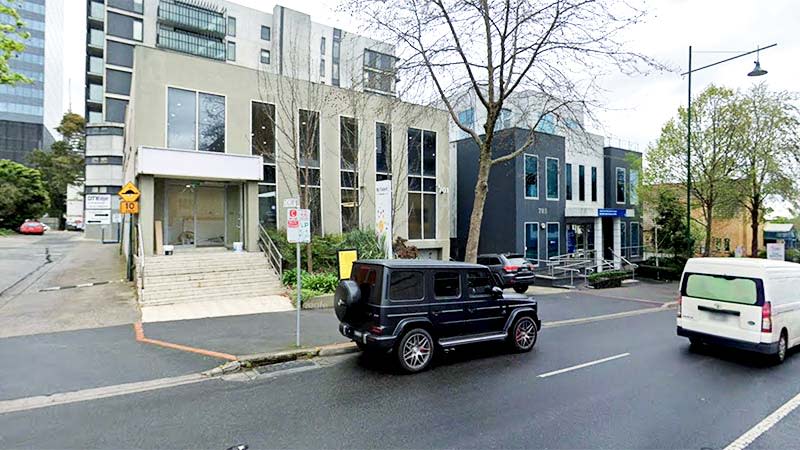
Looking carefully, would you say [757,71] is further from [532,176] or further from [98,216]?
[98,216]

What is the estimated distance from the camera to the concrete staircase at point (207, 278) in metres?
12.5

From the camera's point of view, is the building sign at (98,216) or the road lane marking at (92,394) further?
the building sign at (98,216)

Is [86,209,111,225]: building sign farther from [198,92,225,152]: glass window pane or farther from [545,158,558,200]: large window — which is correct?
[545,158,558,200]: large window

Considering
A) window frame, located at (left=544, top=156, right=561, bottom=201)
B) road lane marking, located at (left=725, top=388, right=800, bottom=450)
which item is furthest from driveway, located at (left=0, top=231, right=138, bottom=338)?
window frame, located at (left=544, top=156, right=561, bottom=201)

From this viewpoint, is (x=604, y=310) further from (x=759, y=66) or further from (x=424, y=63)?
(x=759, y=66)

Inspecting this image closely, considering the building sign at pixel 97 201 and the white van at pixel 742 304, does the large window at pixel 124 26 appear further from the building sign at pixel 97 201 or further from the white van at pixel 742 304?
the white van at pixel 742 304

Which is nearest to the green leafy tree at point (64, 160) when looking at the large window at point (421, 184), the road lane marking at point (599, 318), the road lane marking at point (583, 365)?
the large window at point (421, 184)

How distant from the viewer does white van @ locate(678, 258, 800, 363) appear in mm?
7613

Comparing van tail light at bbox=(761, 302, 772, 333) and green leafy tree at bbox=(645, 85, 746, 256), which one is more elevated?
green leafy tree at bbox=(645, 85, 746, 256)

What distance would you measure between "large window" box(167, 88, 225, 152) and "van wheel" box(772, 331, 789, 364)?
16776 millimetres

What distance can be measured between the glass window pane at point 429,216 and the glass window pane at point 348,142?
4.45 metres

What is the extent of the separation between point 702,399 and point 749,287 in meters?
3.13

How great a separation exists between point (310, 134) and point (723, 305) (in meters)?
14.9

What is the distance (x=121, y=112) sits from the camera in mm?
40875
